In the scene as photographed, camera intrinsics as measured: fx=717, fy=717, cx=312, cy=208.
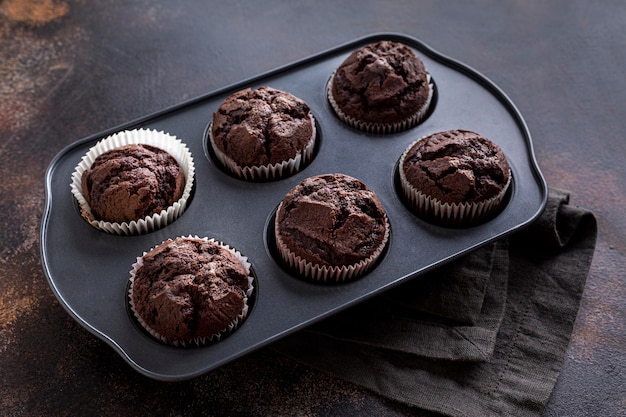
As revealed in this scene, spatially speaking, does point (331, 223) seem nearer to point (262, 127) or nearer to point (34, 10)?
point (262, 127)

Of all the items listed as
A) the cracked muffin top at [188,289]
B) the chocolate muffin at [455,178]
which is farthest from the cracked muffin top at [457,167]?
the cracked muffin top at [188,289]

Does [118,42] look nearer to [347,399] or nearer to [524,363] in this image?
[347,399]

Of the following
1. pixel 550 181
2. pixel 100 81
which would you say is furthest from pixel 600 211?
pixel 100 81

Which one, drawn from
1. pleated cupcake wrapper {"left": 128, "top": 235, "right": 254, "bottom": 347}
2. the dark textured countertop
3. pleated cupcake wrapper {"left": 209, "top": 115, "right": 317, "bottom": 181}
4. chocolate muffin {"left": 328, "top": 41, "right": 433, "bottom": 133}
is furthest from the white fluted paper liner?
pleated cupcake wrapper {"left": 128, "top": 235, "right": 254, "bottom": 347}

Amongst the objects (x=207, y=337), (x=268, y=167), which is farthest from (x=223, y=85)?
(x=207, y=337)

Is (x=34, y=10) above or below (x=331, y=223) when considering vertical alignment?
below
